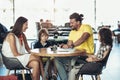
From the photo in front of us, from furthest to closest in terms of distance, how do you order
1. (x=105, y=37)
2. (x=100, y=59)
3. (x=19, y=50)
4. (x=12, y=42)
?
(x=19, y=50), (x=12, y=42), (x=105, y=37), (x=100, y=59)

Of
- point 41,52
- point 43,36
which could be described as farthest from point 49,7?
point 41,52

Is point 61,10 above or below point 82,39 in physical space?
above

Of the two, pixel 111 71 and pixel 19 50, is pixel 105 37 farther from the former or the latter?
pixel 111 71

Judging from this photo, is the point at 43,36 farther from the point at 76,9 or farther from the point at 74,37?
the point at 76,9

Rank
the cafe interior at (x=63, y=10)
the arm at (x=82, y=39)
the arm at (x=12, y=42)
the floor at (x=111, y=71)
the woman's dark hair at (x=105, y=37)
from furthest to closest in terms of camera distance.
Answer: the cafe interior at (x=63, y=10)
the floor at (x=111, y=71)
the arm at (x=82, y=39)
the arm at (x=12, y=42)
the woman's dark hair at (x=105, y=37)

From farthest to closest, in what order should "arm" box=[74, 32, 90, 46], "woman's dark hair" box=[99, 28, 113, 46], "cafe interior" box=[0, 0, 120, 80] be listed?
"cafe interior" box=[0, 0, 120, 80] → "arm" box=[74, 32, 90, 46] → "woman's dark hair" box=[99, 28, 113, 46]

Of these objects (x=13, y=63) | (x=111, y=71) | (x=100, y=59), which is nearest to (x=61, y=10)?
(x=111, y=71)

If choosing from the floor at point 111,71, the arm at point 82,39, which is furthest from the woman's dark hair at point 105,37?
the floor at point 111,71

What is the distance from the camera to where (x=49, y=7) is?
53.3ft

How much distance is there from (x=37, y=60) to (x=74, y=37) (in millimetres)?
811

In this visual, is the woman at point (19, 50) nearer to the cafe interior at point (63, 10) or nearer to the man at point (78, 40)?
the man at point (78, 40)

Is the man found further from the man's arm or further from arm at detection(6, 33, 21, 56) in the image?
arm at detection(6, 33, 21, 56)

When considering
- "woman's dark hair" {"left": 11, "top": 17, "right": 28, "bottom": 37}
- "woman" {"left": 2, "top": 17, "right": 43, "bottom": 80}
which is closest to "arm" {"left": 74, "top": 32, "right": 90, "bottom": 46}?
"woman" {"left": 2, "top": 17, "right": 43, "bottom": 80}

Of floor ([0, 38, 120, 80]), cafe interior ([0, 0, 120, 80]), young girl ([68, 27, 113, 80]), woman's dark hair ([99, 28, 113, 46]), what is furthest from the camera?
cafe interior ([0, 0, 120, 80])
